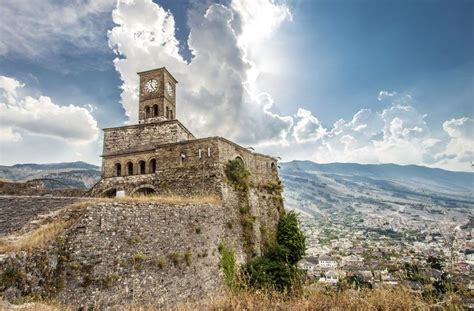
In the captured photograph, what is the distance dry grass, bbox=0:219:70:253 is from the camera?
30.7 ft

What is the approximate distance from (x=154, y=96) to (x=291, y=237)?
827 inches

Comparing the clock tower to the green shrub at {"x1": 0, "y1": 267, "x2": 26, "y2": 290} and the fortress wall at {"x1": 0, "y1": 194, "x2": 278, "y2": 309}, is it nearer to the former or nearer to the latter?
the fortress wall at {"x1": 0, "y1": 194, "x2": 278, "y2": 309}

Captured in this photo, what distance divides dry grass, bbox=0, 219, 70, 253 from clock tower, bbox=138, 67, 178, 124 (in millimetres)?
20852

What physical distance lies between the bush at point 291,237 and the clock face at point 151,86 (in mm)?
20028

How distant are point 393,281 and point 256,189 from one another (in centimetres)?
2011

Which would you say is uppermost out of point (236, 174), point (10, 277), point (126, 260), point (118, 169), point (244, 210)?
point (118, 169)

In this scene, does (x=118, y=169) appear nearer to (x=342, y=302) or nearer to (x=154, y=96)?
(x=154, y=96)

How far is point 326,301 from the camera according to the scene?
553cm

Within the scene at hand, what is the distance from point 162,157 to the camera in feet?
77.2

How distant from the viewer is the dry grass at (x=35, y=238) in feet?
30.7

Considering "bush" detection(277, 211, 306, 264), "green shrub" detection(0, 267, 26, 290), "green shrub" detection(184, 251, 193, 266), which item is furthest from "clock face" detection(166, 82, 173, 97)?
"green shrub" detection(0, 267, 26, 290)

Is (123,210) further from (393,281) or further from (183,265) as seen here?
(393,281)

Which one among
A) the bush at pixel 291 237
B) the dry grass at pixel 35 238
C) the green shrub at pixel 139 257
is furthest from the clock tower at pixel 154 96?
the dry grass at pixel 35 238

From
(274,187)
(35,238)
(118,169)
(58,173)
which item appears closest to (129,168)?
(118,169)
